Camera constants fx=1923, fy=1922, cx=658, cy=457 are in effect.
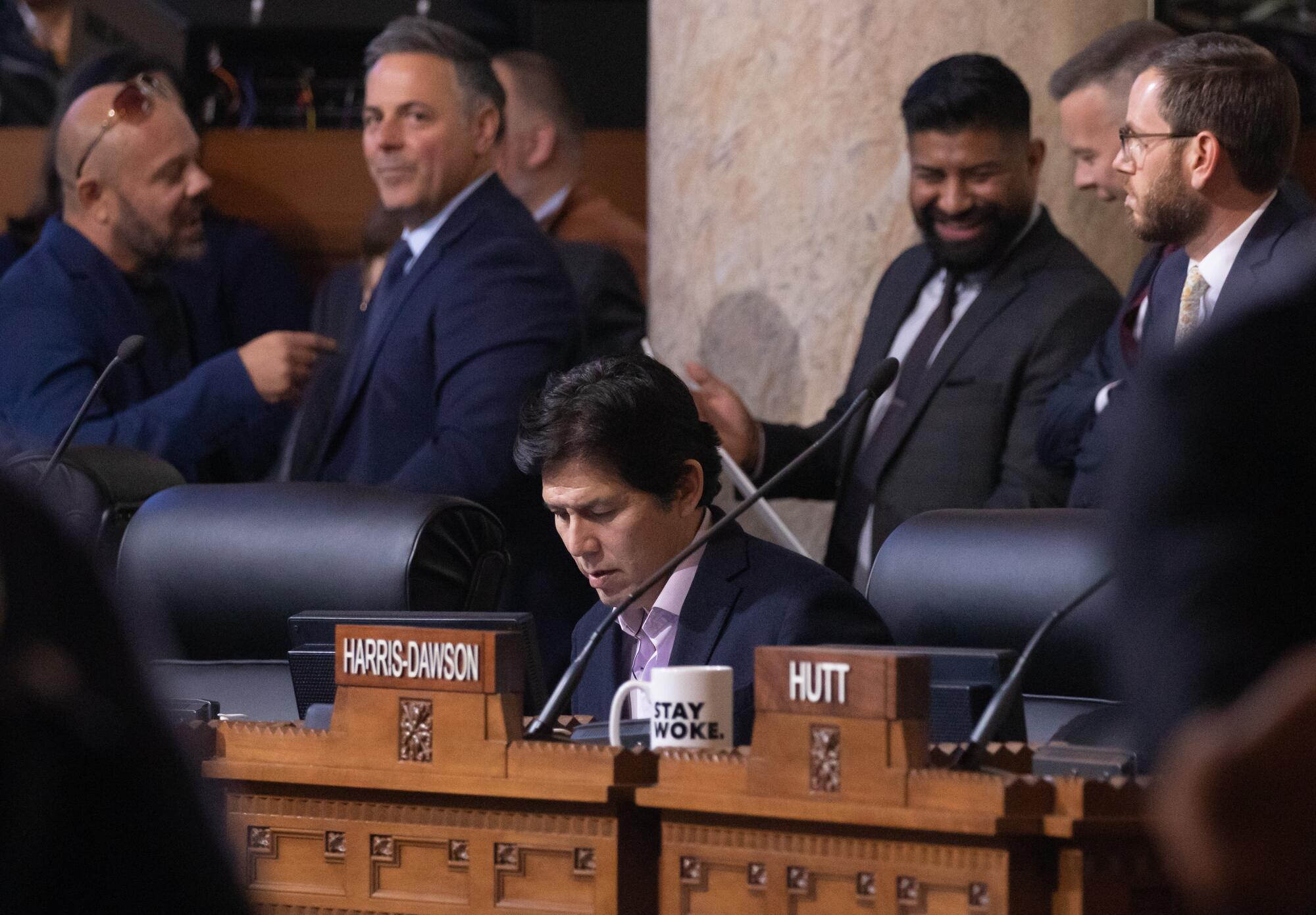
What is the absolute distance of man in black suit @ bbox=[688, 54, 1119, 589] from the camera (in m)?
3.58

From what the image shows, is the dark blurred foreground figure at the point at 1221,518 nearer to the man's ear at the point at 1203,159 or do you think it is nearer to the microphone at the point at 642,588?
the microphone at the point at 642,588

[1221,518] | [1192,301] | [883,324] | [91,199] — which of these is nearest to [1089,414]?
[1192,301]

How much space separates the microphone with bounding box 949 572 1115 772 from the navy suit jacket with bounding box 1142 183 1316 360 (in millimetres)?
1060

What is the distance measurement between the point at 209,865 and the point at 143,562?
2.23m

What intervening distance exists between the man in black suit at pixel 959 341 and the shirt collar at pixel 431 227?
0.57m

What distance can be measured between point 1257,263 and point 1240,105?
27 centimetres

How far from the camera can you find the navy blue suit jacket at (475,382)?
345 cm

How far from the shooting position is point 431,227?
3828 mm

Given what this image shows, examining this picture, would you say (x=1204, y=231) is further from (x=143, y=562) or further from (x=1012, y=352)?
(x=143, y=562)

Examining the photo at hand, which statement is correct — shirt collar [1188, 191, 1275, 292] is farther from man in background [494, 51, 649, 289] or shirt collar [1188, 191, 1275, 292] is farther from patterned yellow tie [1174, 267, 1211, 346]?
man in background [494, 51, 649, 289]

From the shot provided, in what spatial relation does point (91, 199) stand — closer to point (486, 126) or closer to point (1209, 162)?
point (486, 126)

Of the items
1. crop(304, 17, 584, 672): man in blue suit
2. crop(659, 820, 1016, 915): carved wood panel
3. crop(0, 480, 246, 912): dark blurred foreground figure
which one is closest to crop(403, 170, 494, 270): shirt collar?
crop(304, 17, 584, 672): man in blue suit

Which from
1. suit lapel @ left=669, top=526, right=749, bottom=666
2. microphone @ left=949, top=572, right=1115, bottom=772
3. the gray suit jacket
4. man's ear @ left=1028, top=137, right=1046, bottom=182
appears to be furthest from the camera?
man's ear @ left=1028, top=137, right=1046, bottom=182

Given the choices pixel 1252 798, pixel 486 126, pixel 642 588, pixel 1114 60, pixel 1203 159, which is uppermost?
pixel 1114 60
